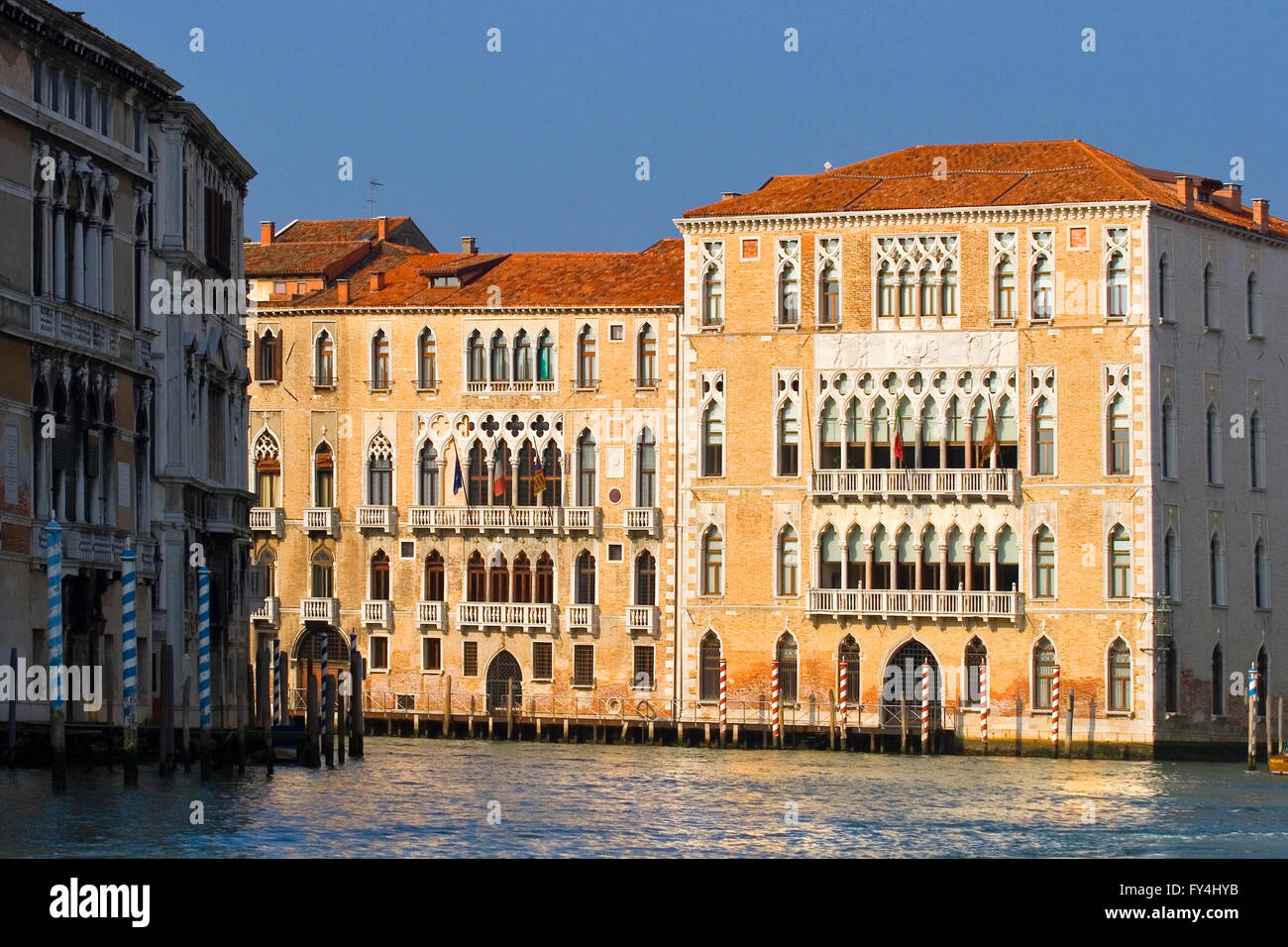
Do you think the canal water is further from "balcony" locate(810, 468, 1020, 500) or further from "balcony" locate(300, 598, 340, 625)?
"balcony" locate(300, 598, 340, 625)

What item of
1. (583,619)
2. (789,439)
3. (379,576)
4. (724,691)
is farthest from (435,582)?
(789,439)

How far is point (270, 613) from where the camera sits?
205 ft

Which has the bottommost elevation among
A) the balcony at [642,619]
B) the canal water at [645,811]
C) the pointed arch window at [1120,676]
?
the canal water at [645,811]

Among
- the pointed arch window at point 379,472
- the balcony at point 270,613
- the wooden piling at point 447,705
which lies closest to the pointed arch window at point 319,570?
the balcony at point 270,613

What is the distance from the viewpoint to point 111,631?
38.3 meters

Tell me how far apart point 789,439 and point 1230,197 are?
11108 millimetres

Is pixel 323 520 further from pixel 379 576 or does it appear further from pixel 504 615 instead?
pixel 504 615

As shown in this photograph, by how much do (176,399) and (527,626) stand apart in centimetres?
2050

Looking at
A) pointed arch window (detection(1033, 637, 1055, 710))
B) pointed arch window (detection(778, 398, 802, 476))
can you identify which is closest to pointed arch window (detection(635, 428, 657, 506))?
pointed arch window (detection(778, 398, 802, 476))

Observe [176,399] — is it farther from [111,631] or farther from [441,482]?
[441,482]

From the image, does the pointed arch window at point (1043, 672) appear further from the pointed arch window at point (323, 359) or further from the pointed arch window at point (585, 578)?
the pointed arch window at point (323, 359)

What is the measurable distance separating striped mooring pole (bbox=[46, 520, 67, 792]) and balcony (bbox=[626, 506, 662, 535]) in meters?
27.5

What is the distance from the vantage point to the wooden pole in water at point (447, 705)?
198ft

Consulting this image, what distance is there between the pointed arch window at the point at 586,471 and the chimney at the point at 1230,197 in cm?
1410
